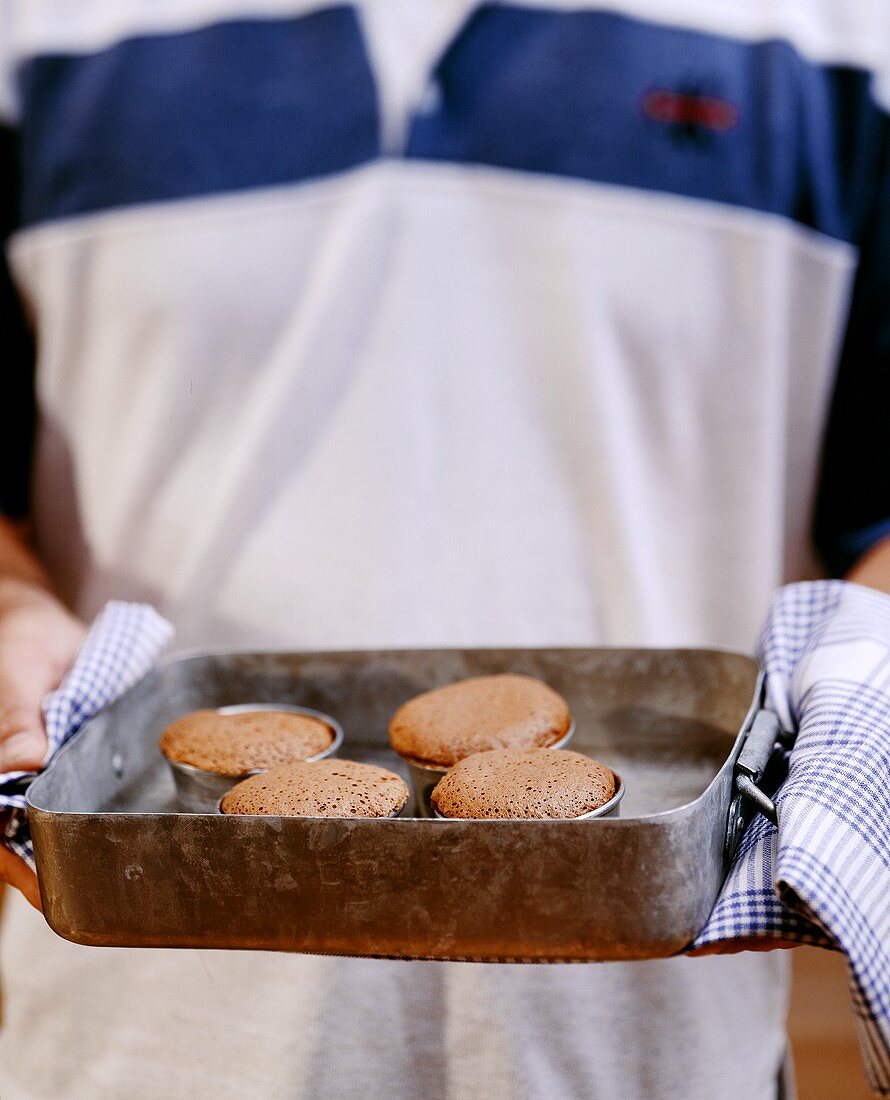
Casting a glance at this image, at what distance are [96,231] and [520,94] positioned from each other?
32 centimetres

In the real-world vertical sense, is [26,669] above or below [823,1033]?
above

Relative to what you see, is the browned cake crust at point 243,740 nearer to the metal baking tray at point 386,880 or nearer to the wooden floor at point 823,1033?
the metal baking tray at point 386,880

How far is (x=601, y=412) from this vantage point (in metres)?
0.78

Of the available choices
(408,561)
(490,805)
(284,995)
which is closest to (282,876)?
(490,805)

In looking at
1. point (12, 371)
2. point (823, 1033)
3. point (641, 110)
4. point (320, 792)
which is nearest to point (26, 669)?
point (320, 792)

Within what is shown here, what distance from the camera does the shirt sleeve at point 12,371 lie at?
0.83 meters

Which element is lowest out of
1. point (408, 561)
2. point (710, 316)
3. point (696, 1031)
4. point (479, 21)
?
point (696, 1031)

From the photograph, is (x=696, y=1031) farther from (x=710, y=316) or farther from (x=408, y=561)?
(x=710, y=316)

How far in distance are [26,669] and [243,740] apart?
0.13 metres

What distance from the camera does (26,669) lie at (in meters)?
0.61

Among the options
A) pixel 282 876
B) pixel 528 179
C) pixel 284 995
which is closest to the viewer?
pixel 282 876

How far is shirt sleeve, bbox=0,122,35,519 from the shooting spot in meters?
0.83

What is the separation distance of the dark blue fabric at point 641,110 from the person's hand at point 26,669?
40 cm

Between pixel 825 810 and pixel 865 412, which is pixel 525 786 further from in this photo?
pixel 865 412
